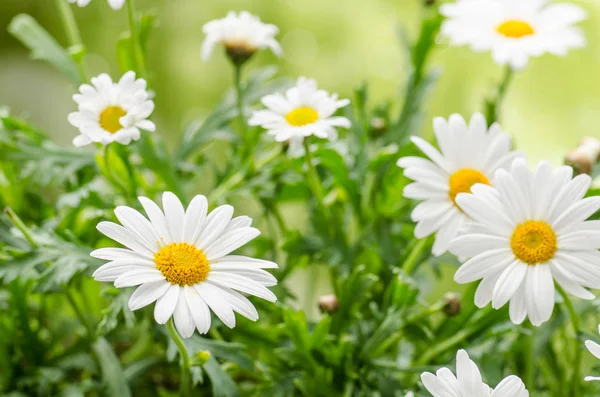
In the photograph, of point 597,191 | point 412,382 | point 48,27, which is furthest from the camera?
point 48,27

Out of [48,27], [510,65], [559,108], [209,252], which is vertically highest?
[48,27]

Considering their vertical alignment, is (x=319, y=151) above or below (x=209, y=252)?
above

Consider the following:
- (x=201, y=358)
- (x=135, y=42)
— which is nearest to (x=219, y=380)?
(x=201, y=358)

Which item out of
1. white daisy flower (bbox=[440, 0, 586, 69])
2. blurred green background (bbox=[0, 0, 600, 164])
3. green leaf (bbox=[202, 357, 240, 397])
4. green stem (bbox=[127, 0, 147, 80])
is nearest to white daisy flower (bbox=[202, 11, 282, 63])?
green stem (bbox=[127, 0, 147, 80])

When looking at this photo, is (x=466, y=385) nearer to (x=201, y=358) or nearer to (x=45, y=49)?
(x=201, y=358)

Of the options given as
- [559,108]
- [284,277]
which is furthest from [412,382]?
[559,108]

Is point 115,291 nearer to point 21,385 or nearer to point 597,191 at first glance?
point 21,385

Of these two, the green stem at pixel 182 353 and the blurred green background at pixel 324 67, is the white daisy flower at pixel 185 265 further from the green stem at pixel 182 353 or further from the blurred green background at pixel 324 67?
the blurred green background at pixel 324 67
